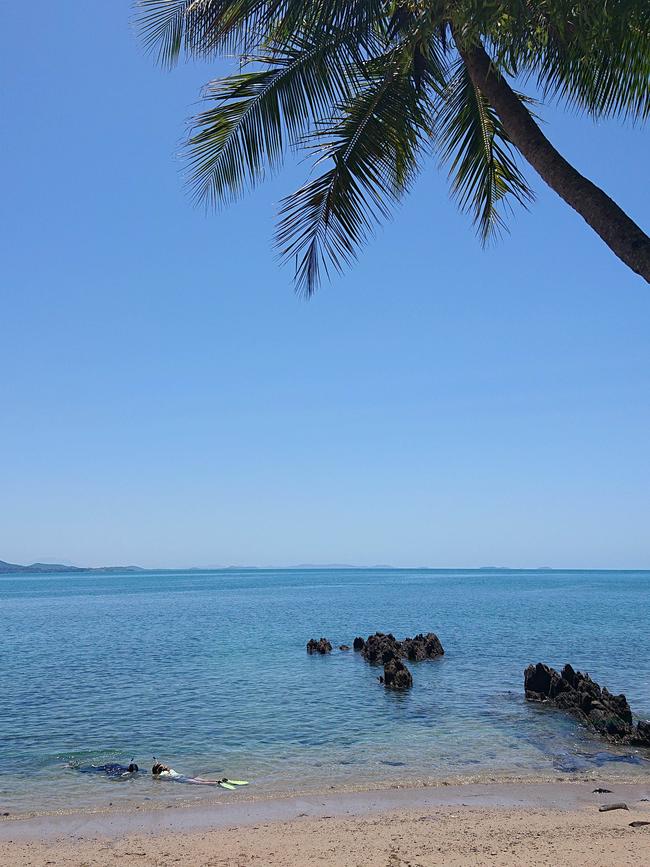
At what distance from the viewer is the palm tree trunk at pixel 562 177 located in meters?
4.90

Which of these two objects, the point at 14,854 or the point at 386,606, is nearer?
the point at 14,854

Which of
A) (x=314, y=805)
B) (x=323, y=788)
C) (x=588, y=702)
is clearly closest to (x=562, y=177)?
(x=314, y=805)

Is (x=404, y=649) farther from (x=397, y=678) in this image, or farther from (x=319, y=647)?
(x=397, y=678)

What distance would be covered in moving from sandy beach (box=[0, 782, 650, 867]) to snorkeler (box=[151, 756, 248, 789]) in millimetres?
1289

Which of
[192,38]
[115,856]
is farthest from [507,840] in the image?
[192,38]

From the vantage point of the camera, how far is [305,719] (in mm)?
18438

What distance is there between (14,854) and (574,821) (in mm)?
7394

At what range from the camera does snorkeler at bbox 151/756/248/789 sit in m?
12.6

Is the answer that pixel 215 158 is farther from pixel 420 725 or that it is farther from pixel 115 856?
pixel 420 725

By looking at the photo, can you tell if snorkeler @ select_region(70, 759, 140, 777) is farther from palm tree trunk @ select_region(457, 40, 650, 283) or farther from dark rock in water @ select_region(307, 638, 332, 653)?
dark rock in water @ select_region(307, 638, 332, 653)

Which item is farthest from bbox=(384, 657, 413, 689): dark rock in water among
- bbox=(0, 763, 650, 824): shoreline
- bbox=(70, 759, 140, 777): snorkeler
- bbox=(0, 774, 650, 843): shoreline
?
bbox=(70, 759, 140, 777): snorkeler

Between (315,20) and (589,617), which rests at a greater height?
(315,20)

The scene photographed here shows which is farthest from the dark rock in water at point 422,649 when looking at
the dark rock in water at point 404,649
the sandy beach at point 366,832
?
the sandy beach at point 366,832

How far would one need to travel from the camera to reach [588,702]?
61.7 feet
